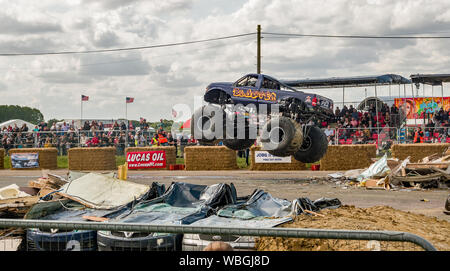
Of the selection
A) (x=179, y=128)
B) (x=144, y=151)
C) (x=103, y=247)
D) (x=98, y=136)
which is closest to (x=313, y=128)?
(x=103, y=247)

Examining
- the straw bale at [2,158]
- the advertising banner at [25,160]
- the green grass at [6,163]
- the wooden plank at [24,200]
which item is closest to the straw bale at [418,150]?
the wooden plank at [24,200]

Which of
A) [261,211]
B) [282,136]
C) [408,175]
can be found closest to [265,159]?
[408,175]

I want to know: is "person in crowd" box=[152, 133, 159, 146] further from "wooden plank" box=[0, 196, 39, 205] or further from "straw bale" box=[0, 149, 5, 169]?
"wooden plank" box=[0, 196, 39, 205]

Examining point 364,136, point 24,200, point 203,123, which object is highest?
point 203,123

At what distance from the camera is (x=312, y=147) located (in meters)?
14.0

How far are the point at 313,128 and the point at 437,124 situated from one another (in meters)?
13.0

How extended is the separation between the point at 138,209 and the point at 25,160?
18631mm

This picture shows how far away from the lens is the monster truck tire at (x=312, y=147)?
14.0 meters

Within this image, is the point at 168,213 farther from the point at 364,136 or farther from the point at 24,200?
the point at 364,136

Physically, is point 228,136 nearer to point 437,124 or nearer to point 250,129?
point 250,129

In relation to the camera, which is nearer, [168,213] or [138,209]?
[168,213]

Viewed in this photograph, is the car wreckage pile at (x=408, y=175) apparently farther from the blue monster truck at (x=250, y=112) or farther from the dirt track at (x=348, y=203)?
the blue monster truck at (x=250, y=112)

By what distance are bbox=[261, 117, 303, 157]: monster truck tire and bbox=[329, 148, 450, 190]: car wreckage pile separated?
3363 millimetres

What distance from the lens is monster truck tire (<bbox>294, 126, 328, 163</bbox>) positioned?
14.0 m
